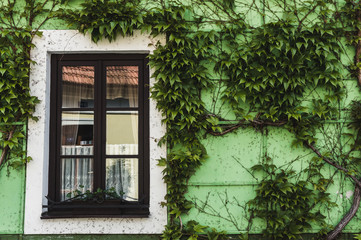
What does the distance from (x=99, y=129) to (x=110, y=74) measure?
64 centimetres

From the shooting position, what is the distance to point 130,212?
3.67 m

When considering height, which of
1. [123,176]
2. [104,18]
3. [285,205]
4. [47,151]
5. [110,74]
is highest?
[104,18]

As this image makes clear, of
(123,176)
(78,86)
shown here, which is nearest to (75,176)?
Answer: (123,176)

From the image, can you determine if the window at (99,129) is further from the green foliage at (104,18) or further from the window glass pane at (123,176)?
the green foliage at (104,18)

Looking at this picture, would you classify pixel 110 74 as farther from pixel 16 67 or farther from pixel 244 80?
pixel 244 80

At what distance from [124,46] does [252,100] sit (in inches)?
60.6

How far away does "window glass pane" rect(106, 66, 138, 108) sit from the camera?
3828 mm

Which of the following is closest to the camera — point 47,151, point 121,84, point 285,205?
point 285,205

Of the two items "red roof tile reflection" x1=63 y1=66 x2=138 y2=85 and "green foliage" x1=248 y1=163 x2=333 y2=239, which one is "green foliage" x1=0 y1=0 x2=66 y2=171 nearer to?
"red roof tile reflection" x1=63 y1=66 x2=138 y2=85

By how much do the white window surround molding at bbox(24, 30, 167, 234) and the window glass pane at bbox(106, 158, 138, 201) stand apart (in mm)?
248

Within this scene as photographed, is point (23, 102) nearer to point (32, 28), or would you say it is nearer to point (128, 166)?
point (32, 28)

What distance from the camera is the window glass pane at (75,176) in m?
3.75

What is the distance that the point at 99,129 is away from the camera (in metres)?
3.73

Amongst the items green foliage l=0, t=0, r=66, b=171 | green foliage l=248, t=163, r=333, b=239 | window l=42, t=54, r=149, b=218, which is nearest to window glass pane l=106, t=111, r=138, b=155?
window l=42, t=54, r=149, b=218
